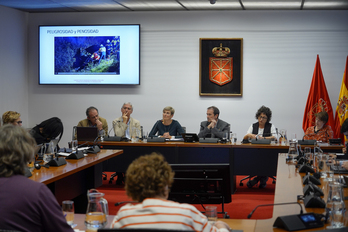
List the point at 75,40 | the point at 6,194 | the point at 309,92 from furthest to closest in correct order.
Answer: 1. the point at 75,40
2. the point at 309,92
3. the point at 6,194

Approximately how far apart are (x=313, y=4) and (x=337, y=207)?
5942mm

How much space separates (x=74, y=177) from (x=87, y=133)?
1.14 metres

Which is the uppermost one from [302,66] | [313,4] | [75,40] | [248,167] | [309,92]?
[313,4]

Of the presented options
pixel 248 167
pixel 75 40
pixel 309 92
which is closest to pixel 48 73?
pixel 75 40

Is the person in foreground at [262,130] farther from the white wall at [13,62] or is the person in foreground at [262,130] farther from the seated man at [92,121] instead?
the white wall at [13,62]

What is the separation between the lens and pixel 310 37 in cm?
740

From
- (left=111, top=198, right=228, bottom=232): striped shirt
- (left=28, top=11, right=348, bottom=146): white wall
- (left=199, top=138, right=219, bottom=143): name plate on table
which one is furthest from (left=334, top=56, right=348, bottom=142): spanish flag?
(left=111, top=198, right=228, bottom=232): striped shirt

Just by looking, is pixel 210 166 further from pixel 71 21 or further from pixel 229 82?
pixel 71 21

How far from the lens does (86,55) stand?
785cm

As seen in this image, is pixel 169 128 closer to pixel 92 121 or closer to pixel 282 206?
pixel 92 121

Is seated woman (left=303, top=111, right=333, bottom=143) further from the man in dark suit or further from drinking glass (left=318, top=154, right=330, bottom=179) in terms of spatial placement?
drinking glass (left=318, top=154, right=330, bottom=179)

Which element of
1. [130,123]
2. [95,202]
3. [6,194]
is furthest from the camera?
[130,123]

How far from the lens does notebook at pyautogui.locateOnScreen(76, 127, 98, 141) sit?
5203mm

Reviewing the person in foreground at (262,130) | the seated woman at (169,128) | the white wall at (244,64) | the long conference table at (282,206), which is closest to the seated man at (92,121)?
the seated woman at (169,128)
